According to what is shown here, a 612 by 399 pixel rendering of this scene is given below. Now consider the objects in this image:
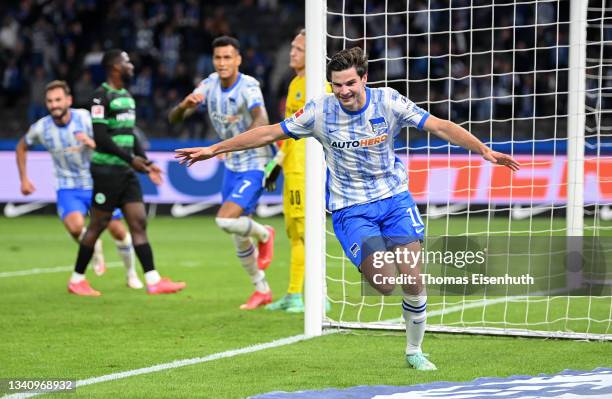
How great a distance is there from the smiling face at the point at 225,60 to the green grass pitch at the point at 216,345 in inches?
83.5

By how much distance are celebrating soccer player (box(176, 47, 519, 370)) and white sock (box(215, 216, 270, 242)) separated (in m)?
2.87

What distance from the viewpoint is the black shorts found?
10.9m

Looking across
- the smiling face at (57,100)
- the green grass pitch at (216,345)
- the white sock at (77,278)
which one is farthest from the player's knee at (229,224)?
the smiling face at (57,100)

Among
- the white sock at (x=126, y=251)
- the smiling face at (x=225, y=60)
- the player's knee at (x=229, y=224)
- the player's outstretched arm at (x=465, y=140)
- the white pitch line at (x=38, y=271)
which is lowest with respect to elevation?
the white pitch line at (x=38, y=271)

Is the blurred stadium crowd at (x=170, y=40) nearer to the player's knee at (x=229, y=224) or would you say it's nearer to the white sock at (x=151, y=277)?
the white sock at (x=151, y=277)

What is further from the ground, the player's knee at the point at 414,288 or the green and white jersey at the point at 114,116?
the green and white jersey at the point at 114,116

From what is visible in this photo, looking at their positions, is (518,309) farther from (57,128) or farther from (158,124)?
(158,124)

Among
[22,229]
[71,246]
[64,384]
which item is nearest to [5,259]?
[71,246]

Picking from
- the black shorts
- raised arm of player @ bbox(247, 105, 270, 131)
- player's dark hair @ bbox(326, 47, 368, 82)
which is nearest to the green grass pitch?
the black shorts

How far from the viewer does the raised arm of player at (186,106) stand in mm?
9438

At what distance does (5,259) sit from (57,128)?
3150mm

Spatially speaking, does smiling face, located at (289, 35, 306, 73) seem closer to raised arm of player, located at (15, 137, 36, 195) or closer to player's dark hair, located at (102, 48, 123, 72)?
player's dark hair, located at (102, 48, 123, 72)

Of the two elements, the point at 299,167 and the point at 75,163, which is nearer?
the point at 299,167

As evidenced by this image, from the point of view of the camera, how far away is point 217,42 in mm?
Answer: 9875
